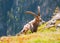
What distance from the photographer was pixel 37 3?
164750mm

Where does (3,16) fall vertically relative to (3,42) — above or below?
below

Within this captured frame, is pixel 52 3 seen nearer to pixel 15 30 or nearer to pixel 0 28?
pixel 15 30

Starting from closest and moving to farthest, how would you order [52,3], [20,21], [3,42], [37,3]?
[3,42] → [52,3] → [37,3] → [20,21]

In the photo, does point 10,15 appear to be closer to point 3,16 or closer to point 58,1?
point 3,16

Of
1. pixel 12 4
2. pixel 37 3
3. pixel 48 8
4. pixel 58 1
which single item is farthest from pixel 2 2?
pixel 58 1

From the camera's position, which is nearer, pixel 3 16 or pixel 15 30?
pixel 15 30

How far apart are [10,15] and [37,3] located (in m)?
33.8

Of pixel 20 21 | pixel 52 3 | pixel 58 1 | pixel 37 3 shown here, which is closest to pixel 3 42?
pixel 58 1

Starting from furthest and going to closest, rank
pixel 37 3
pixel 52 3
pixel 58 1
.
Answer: pixel 37 3
pixel 52 3
pixel 58 1

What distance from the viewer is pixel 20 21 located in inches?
6939

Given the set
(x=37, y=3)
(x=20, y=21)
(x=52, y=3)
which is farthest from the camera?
(x=20, y=21)

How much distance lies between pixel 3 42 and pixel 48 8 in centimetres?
14231

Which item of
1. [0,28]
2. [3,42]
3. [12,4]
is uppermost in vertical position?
[3,42]

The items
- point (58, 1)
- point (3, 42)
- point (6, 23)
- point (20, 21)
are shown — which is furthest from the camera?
point (6, 23)
